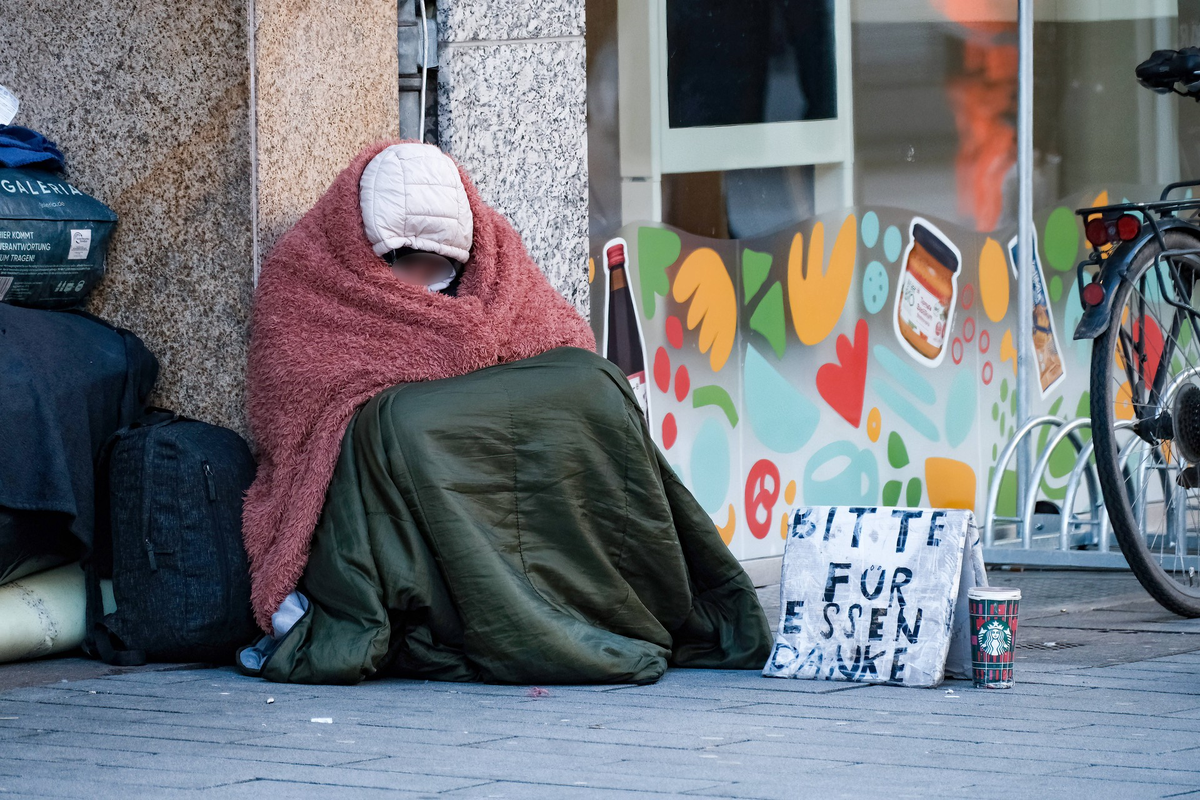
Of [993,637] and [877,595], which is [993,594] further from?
[877,595]

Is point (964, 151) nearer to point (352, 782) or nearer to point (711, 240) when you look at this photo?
point (711, 240)

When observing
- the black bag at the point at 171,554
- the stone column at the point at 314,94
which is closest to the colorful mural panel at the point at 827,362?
the stone column at the point at 314,94

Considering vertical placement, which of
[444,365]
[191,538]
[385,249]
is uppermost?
[385,249]

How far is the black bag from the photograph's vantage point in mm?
4164

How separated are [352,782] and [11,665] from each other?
5.98 ft

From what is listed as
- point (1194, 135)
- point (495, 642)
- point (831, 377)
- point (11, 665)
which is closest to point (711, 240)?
point (831, 377)

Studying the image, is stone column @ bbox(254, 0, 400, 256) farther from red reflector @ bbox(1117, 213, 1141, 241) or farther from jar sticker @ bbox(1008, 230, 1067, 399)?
jar sticker @ bbox(1008, 230, 1067, 399)

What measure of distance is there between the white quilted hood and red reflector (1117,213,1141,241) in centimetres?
189

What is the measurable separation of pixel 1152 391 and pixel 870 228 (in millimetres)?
1862

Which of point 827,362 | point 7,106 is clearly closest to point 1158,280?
point 827,362

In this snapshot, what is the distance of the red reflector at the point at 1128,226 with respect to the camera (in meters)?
4.84

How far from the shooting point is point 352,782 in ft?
9.00

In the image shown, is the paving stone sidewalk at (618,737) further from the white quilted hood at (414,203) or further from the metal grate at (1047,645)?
the white quilted hood at (414,203)

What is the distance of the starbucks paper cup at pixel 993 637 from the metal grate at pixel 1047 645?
76cm
